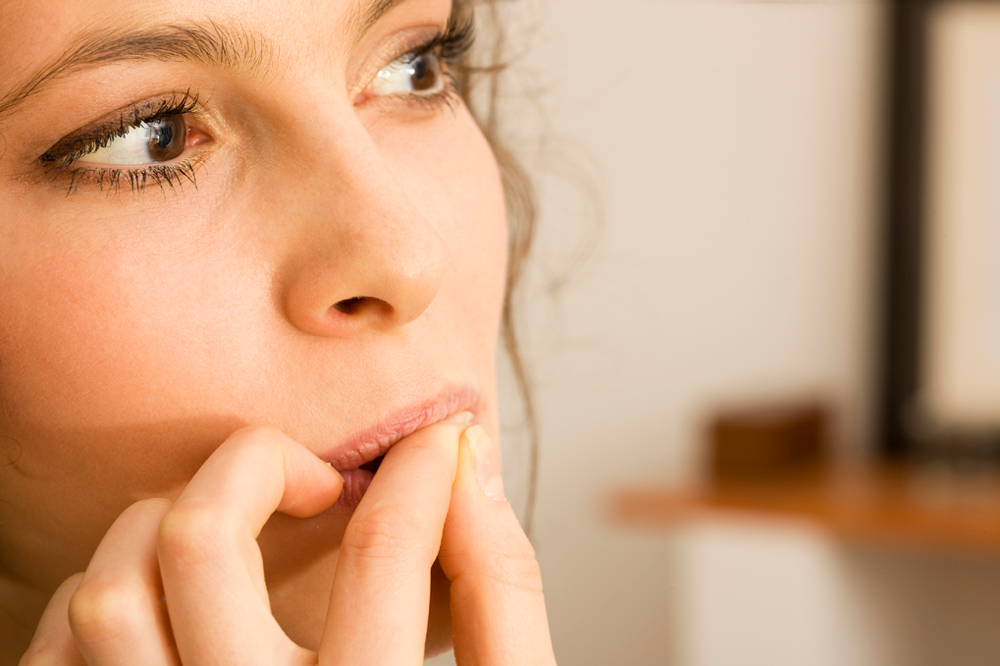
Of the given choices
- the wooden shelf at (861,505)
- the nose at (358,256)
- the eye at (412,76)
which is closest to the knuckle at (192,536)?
the nose at (358,256)

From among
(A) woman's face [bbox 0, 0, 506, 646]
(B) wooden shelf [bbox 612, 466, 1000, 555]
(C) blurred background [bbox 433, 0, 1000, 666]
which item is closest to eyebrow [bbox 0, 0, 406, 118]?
(A) woman's face [bbox 0, 0, 506, 646]

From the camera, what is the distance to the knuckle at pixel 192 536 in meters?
0.37

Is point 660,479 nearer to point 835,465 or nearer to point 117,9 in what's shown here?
point 835,465

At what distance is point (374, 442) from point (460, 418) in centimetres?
5

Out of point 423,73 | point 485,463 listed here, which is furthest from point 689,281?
point 485,463

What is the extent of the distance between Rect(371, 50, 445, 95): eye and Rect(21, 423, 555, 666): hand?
8.9 inches

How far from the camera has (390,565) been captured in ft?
1.30

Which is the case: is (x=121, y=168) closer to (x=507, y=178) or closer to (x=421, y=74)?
(x=421, y=74)

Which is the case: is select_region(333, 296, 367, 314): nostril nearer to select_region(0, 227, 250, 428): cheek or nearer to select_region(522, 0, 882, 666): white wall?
select_region(0, 227, 250, 428): cheek

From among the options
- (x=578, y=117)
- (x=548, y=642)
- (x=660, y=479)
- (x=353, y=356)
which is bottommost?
(x=660, y=479)

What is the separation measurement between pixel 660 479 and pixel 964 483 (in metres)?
0.61

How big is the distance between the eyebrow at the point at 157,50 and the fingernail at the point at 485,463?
21cm

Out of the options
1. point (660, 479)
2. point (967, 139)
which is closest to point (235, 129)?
point (660, 479)

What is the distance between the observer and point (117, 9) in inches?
15.2
